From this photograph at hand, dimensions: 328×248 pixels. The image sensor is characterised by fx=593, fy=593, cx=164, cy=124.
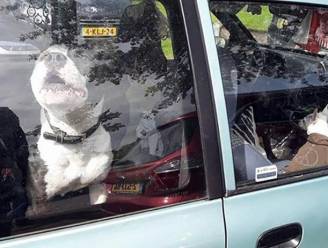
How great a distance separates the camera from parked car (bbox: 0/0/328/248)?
1782 mm

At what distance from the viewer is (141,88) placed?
1.93 meters

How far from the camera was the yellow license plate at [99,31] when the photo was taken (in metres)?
1.87

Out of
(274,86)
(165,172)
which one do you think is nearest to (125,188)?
(165,172)

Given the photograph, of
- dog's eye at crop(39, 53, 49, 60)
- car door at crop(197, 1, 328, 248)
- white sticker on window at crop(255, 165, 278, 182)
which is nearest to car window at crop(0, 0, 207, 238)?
dog's eye at crop(39, 53, 49, 60)

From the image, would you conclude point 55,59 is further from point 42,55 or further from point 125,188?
point 125,188

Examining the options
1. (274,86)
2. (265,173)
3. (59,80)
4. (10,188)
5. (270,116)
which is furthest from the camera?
(270,116)

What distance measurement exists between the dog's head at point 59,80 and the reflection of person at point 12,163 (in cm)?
12

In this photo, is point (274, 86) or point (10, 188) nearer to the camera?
point (10, 188)

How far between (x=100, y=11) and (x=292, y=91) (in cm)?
94

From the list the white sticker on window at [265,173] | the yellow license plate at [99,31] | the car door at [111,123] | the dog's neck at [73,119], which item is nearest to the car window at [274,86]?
the white sticker on window at [265,173]

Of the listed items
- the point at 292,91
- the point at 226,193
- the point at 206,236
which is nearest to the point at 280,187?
the point at 226,193

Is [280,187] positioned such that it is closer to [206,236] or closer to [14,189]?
[206,236]

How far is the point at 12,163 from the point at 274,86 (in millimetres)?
1130

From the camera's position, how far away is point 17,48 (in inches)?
71.2
